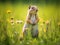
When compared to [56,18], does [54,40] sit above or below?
below

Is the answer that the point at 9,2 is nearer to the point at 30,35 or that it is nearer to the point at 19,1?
the point at 19,1

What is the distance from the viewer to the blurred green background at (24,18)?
2334 mm

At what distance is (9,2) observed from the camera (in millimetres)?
2357

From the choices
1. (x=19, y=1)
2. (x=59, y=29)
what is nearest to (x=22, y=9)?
(x=19, y=1)

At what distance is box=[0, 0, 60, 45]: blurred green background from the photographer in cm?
233

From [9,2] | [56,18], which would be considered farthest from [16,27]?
[56,18]

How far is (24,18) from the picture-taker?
235 centimetres

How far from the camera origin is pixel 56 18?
2350mm

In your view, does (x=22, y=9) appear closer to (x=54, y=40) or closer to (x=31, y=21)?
(x=31, y=21)

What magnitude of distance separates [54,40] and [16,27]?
15.6 inches

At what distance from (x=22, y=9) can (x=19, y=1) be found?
8 centimetres

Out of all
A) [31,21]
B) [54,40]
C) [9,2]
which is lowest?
[54,40]

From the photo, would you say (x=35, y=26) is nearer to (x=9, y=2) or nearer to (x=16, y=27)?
(x=16, y=27)

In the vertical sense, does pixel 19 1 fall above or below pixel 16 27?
above
